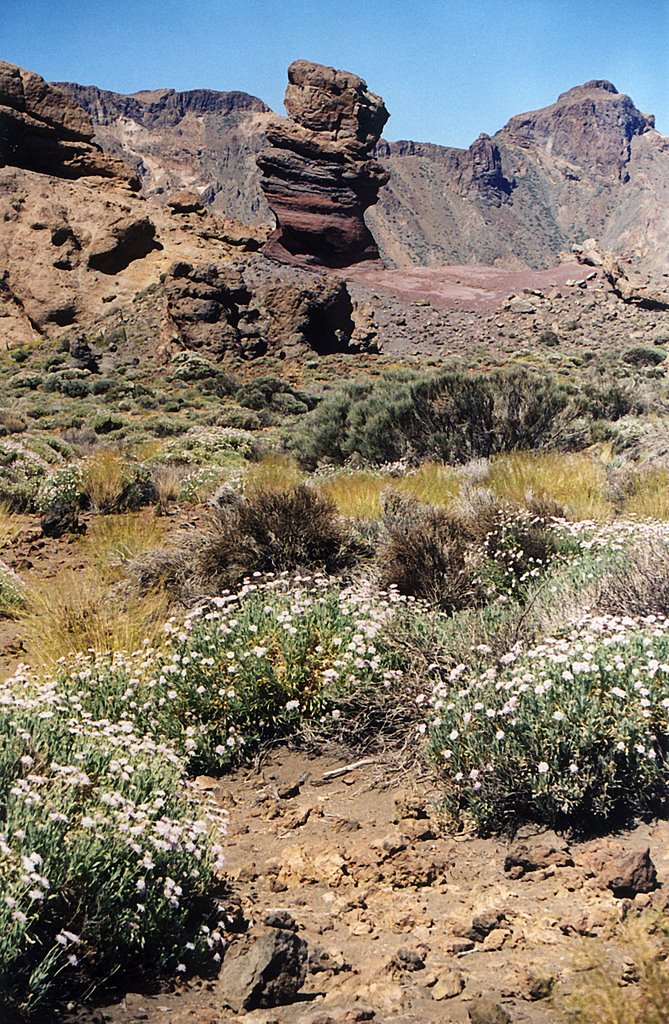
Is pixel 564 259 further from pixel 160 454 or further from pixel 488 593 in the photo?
pixel 488 593

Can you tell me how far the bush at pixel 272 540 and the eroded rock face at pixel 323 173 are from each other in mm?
51518

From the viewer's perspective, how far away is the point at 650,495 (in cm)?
777

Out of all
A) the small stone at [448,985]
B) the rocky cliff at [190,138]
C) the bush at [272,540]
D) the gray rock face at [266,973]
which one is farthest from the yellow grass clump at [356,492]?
the rocky cliff at [190,138]

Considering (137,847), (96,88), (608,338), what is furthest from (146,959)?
(96,88)

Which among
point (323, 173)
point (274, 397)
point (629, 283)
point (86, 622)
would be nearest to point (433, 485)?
point (86, 622)

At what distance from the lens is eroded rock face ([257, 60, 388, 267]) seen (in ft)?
187

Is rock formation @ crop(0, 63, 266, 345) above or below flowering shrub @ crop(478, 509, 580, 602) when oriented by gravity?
above

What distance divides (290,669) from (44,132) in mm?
50923

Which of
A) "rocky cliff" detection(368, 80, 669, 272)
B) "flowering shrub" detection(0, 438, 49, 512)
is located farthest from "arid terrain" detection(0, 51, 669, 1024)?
"rocky cliff" detection(368, 80, 669, 272)

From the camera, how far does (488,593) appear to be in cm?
577

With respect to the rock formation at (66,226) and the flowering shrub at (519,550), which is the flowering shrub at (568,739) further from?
the rock formation at (66,226)

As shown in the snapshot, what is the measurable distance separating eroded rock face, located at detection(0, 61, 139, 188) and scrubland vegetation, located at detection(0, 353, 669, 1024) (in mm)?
44469

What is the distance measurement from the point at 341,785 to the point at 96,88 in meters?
205

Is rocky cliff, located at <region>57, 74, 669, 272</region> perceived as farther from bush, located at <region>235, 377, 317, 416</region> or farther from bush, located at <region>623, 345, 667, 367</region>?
bush, located at <region>235, 377, 317, 416</region>
